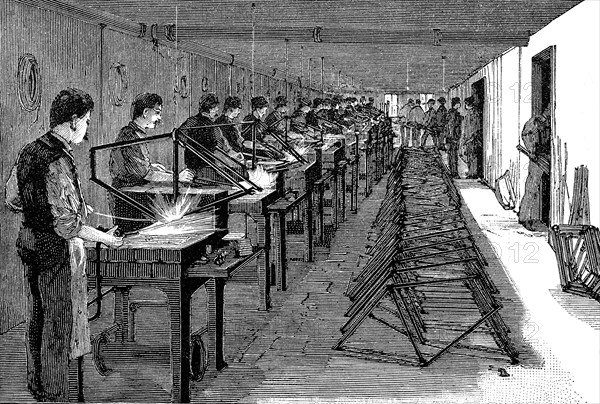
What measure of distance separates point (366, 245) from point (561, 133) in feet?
5.44

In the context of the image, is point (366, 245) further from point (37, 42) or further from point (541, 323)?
point (37, 42)

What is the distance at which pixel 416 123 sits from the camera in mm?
12656

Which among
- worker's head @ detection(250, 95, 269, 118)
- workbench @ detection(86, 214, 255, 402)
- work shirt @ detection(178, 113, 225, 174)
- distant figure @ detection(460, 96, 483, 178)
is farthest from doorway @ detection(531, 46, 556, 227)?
workbench @ detection(86, 214, 255, 402)

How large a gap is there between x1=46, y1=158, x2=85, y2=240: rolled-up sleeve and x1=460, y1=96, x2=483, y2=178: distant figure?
8370 millimetres

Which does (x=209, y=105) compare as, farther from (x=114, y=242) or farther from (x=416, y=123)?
(x=416, y=123)

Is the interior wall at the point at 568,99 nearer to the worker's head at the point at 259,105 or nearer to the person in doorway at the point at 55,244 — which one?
the worker's head at the point at 259,105

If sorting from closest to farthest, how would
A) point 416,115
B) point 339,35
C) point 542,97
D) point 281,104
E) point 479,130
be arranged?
1. point 339,35
2. point 281,104
3. point 542,97
4. point 479,130
5. point 416,115

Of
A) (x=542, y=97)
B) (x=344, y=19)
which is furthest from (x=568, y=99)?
(x=542, y=97)

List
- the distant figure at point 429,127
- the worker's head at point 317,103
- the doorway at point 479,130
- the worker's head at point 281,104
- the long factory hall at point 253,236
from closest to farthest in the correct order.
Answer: the long factory hall at point 253,236, the worker's head at point 281,104, the worker's head at point 317,103, the doorway at point 479,130, the distant figure at point 429,127

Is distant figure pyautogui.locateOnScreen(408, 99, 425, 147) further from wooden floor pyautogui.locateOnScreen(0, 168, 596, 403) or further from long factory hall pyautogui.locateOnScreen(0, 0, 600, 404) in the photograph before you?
wooden floor pyautogui.locateOnScreen(0, 168, 596, 403)

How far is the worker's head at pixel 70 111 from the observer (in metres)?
3.46

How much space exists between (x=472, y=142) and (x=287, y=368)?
311 inches

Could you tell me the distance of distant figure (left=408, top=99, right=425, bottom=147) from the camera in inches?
495

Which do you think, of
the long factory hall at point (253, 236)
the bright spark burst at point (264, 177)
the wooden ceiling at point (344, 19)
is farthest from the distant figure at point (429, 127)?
the bright spark burst at point (264, 177)
